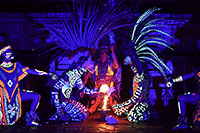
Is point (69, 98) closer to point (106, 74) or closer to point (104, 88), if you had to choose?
point (104, 88)

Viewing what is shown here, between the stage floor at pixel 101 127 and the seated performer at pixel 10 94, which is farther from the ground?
the seated performer at pixel 10 94

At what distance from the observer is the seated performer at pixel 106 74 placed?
5.90 metres

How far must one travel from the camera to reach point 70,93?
561 centimetres

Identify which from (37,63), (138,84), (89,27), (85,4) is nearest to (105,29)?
(89,27)

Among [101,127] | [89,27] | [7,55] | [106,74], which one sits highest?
[89,27]

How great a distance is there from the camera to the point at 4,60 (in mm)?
5297

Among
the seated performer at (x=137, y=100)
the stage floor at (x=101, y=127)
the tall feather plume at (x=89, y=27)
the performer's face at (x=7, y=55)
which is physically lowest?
the stage floor at (x=101, y=127)

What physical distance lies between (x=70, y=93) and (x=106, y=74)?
1007mm

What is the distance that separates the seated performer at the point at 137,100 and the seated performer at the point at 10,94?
1880 millimetres

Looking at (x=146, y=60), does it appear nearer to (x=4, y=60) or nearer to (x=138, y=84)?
(x=138, y=84)

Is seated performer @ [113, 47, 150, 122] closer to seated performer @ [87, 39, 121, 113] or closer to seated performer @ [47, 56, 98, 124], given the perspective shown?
seated performer @ [87, 39, 121, 113]

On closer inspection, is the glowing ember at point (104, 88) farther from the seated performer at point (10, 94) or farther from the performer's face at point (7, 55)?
the performer's face at point (7, 55)

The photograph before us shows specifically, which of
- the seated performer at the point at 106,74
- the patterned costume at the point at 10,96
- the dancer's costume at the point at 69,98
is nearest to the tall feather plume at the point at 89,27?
the seated performer at the point at 106,74

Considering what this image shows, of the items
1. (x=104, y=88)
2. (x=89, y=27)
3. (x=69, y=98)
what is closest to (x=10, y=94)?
(x=69, y=98)
